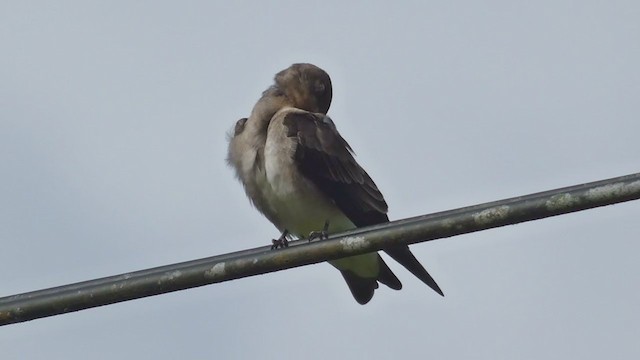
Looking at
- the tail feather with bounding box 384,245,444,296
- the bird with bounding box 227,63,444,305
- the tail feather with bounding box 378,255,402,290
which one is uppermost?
the bird with bounding box 227,63,444,305

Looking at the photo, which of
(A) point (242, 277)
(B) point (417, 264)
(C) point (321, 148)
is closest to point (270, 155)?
(C) point (321, 148)

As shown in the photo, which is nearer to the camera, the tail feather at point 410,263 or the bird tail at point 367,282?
the tail feather at point 410,263

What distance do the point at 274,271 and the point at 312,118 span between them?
155 inches

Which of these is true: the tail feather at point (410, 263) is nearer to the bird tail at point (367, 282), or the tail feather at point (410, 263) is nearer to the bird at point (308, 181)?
the bird at point (308, 181)

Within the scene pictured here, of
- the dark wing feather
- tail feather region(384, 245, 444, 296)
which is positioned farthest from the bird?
tail feather region(384, 245, 444, 296)

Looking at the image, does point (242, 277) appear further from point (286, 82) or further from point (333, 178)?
point (286, 82)

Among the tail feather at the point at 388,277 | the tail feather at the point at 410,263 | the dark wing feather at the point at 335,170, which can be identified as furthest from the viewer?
the tail feather at the point at 388,277

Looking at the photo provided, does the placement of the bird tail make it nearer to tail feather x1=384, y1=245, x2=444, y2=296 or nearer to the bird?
the bird

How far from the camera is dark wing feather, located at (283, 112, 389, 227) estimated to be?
31.9ft

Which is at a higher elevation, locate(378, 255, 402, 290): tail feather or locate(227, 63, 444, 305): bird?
locate(227, 63, 444, 305): bird

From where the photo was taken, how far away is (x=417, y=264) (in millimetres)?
8781

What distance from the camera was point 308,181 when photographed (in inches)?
382

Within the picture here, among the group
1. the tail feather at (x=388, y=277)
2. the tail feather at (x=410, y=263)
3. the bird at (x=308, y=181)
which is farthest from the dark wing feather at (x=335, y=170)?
the tail feather at (x=410, y=263)

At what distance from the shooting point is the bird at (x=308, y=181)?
31.6 feet
